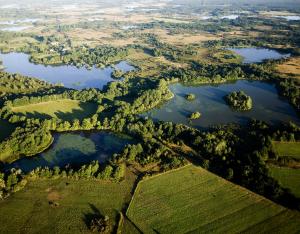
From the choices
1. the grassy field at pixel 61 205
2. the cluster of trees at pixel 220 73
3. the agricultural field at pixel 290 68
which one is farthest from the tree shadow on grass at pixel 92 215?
the agricultural field at pixel 290 68

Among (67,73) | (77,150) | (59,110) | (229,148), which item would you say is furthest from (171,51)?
(229,148)

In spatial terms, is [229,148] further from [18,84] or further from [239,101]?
[18,84]

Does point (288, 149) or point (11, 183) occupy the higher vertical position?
point (288, 149)

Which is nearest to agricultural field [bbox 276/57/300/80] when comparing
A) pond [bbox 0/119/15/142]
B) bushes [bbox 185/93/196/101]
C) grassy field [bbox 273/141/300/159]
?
bushes [bbox 185/93/196/101]

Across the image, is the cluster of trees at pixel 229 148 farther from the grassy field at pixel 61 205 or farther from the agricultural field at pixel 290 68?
the agricultural field at pixel 290 68

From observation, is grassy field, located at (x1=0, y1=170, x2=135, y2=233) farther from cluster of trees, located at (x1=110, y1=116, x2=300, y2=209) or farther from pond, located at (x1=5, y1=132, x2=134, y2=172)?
cluster of trees, located at (x1=110, y1=116, x2=300, y2=209)

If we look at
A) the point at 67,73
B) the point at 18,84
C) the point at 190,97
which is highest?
the point at 18,84

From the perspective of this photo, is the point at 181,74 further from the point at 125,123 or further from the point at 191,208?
the point at 191,208
